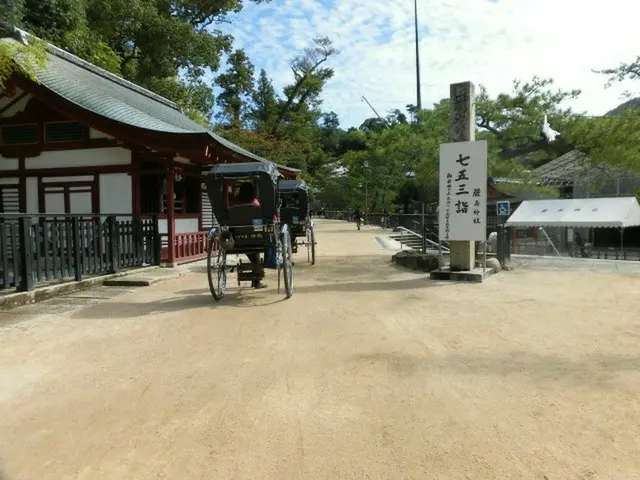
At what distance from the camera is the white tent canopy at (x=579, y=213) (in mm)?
14695

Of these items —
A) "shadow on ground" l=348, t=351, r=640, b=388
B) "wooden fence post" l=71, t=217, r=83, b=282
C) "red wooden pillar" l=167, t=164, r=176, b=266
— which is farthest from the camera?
"red wooden pillar" l=167, t=164, r=176, b=266

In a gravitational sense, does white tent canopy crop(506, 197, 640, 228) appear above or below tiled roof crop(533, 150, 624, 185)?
below

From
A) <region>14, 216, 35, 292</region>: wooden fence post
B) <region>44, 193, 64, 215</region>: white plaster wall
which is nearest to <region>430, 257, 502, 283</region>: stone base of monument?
<region>14, 216, 35, 292</region>: wooden fence post

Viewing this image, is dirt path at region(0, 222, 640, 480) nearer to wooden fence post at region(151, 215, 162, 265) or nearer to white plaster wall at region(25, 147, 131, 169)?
wooden fence post at region(151, 215, 162, 265)

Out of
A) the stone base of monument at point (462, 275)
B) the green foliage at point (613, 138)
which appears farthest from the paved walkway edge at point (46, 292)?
the green foliage at point (613, 138)

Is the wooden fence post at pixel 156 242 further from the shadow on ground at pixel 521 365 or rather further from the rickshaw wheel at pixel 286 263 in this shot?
the shadow on ground at pixel 521 365

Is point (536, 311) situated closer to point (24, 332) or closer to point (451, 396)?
point (451, 396)

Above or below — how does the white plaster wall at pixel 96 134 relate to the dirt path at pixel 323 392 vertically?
above

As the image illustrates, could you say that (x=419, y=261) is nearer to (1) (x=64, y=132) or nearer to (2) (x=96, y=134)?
(2) (x=96, y=134)

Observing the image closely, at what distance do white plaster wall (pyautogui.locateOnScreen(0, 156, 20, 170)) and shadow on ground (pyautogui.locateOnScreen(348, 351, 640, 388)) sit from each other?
11.3 m

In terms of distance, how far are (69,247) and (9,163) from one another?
573 cm

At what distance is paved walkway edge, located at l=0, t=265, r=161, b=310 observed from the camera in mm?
6392

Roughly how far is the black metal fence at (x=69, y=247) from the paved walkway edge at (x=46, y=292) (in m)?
0.13

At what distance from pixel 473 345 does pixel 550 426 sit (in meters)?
1.77
